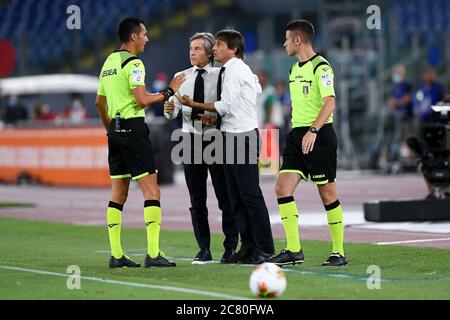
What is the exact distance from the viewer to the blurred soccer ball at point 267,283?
8.66 meters

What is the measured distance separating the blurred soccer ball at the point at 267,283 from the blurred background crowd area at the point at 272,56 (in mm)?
16101

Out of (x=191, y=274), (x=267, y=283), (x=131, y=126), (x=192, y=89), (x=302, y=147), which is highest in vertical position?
(x=192, y=89)

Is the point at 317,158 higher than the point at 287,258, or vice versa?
the point at 317,158

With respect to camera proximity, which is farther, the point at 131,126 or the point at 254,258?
the point at 254,258

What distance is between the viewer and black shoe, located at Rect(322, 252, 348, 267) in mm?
11023

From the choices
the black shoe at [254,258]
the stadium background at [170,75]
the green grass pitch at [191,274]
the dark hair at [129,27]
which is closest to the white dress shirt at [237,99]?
the dark hair at [129,27]

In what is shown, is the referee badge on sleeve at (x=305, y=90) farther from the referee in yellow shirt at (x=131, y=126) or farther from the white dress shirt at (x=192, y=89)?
the referee in yellow shirt at (x=131, y=126)

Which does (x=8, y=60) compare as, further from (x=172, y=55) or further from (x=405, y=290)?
(x=405, y=290)

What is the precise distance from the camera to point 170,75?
3659 cm

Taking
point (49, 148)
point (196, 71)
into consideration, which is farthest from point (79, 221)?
point (49, 148)

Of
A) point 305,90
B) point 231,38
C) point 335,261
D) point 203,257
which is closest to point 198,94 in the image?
point 231,38

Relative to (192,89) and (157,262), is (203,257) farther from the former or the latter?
(192,89)

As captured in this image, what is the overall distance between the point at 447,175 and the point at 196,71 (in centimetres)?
632

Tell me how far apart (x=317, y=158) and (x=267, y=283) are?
2.68 metres
